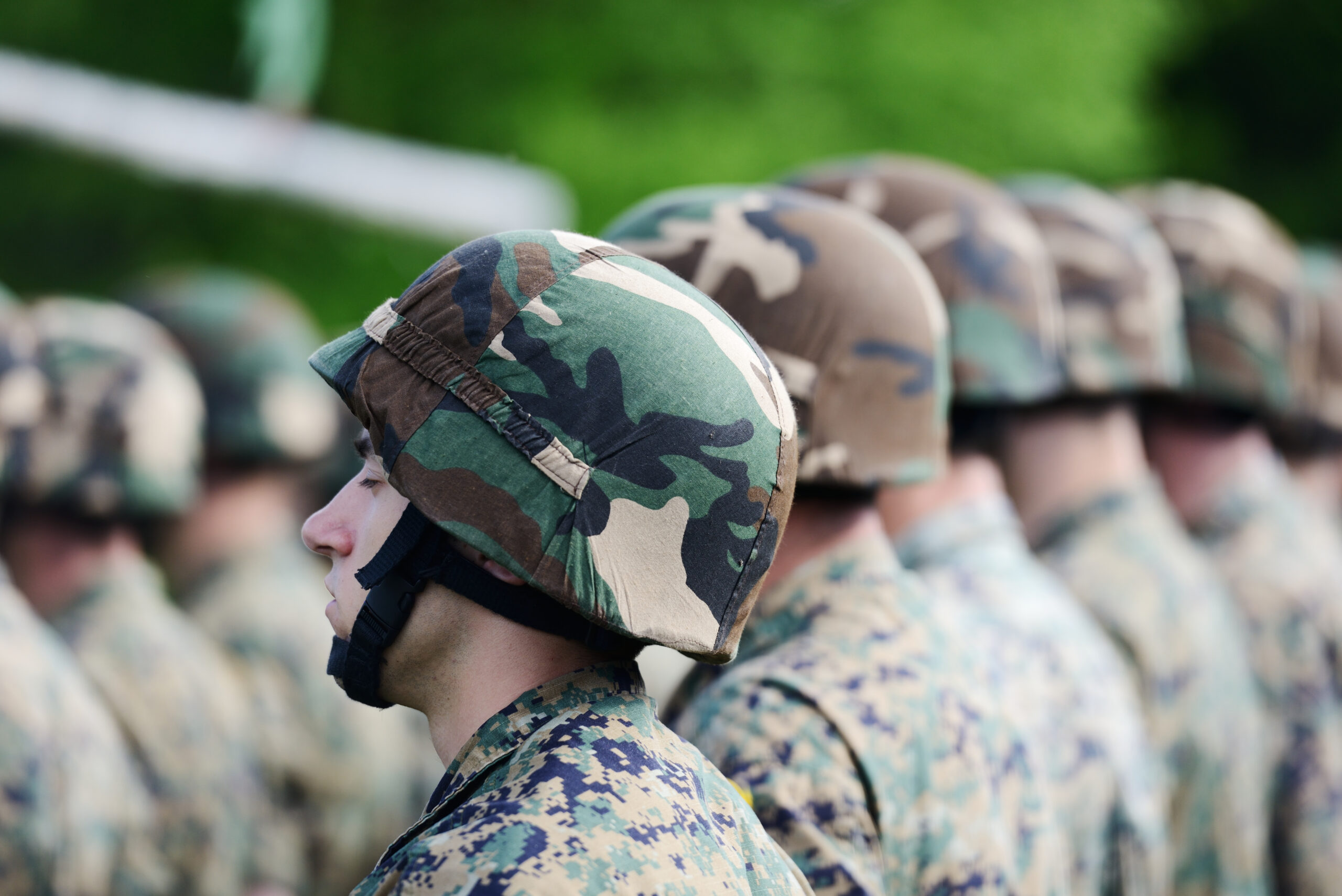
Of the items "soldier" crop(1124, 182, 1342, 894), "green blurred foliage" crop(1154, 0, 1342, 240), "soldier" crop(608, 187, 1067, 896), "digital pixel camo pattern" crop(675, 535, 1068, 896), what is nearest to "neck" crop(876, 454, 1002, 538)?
"soldier" crop(608, 187, 1067, 896)

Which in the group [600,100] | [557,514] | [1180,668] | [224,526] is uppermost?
[557,514]

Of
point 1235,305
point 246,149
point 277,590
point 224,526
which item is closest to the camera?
point 1235,305

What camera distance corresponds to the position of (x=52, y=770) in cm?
489

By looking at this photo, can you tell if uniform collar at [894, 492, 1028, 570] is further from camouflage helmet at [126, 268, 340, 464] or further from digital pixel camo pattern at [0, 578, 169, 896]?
camouflage helmet at [126, 268, 340, 464]

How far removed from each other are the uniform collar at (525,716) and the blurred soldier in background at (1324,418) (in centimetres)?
647

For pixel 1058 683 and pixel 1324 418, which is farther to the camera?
pixel 1324 418

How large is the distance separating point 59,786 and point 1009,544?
3092 mm

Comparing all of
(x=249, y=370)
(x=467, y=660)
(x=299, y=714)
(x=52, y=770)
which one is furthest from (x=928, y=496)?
(x=249, y=370)

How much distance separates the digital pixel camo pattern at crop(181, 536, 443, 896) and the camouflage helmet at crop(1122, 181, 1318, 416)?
400cm

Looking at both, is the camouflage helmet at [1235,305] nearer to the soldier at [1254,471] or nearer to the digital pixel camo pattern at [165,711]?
the soldier at [1254,471]

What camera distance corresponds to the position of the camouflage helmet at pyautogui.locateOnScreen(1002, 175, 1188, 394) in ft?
17.1

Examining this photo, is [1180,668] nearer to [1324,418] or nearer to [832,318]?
[832,318]

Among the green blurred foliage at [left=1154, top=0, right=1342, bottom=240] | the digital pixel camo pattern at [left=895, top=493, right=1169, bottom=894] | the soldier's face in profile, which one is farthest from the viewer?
the green blurred foliage at [left=1154, top=0, right=1342, bottom=240]

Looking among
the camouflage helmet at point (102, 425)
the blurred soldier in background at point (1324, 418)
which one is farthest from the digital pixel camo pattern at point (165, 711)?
the blurred soldier in background at point (1324, 418)
